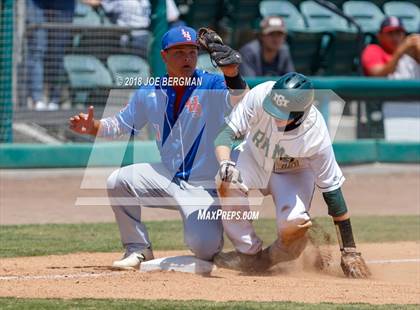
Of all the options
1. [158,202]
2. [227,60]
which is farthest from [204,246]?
[227,60]

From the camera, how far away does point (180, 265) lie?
666 cm

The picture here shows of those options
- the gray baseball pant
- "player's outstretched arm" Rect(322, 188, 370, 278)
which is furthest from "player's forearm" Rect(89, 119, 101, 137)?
"player's outstretched arm" Rect(322, 188, 370, 278)

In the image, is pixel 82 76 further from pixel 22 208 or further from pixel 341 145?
pixel 341 145

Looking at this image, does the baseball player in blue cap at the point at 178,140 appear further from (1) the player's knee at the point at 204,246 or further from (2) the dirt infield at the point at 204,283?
(2) the dirt infield at the point at 204,283

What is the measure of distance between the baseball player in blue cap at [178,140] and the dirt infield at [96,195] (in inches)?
101

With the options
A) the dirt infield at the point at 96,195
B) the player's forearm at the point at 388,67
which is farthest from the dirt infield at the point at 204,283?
the player's forearm at the point at 388,67

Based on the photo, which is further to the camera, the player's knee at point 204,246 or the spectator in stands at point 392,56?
the spectator in stands at point 392,56

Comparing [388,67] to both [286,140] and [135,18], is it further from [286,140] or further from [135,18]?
[286,140]

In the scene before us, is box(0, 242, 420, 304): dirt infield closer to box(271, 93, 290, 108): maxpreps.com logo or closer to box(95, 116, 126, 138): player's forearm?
box(95, 116, 126, 138): player's forearm

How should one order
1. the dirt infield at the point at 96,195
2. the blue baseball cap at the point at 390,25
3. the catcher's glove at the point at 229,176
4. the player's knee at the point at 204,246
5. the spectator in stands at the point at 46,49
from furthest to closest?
the blue baseball cap at the point at 390,25 → the spectator in stands at the point at 46,49 → the dirt infield at the point at 96,195 → the player's knee at the point at 204,246 → the catcher's glove at the point at 229,176

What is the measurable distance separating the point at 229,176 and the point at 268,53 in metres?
6.73

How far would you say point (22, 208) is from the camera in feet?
32.4

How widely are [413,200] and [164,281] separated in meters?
5.57

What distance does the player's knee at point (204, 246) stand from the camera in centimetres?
673
